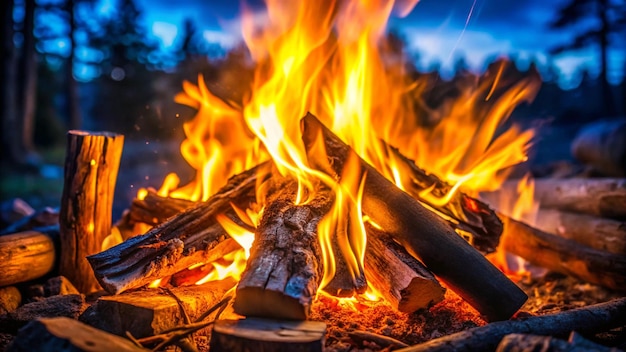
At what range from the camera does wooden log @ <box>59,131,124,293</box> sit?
3.82m

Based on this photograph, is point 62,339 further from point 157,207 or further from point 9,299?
point 157,207

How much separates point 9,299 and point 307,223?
2.29m

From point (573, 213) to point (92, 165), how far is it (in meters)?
4.85

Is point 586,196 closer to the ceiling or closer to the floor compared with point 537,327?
closer to the ceiling

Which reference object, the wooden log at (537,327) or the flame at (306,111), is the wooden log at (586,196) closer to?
the flame at (306,111)

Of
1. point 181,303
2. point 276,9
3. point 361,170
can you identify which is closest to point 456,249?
point 361,170

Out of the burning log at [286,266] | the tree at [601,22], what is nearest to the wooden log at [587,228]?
the burning log at [286,266]

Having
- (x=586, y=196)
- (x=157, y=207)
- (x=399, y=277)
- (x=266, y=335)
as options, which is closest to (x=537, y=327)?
(x=399, y=277)

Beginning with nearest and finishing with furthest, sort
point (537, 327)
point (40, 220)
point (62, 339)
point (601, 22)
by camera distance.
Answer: point (62, 339) < point (537, 327) < point (40, 220) < point (601, 22)

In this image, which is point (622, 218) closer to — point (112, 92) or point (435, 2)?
point (435, 2)

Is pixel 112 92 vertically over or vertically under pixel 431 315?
over

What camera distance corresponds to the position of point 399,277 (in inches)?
116

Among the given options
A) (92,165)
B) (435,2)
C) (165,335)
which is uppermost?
(435,2)

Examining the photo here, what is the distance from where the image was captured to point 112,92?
24.7 metres
